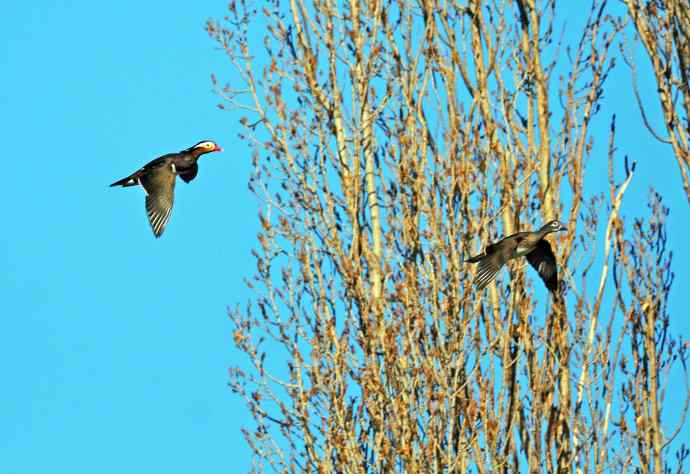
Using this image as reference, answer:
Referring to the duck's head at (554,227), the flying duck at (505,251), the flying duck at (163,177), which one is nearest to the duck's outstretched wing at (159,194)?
the flying duck at (163,177)

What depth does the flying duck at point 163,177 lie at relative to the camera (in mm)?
11422

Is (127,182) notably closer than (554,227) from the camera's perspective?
No

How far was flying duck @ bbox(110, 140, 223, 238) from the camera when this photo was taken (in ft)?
37.5

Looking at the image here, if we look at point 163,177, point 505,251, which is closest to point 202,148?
point 163,177

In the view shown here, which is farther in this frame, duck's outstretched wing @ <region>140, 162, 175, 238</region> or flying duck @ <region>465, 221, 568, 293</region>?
duck's outstretched wing @ <region>140, 162, 175, 238</region>

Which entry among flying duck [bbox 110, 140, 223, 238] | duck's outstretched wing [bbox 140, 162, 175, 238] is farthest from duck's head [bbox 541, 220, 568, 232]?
duck's outstretched wing [bbox 140, 162, 175, 238]

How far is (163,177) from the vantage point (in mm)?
11625

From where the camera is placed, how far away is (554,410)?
11.7 metres

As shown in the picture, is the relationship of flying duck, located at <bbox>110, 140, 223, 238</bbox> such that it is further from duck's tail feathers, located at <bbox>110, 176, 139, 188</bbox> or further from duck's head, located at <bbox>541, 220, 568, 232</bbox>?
duck's head, located at <bbox>541, 220, 568, 232</bbox>

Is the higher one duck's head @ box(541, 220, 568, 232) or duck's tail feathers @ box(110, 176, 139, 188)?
duck's tail feathers @ box(110, 176, 139, 188)

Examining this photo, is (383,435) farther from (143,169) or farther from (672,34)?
(672,34)

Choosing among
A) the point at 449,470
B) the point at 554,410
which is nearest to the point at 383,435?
the point at 449,470

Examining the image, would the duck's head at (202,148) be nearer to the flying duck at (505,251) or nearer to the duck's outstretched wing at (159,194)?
the duck's outstretched wing at (159,194)

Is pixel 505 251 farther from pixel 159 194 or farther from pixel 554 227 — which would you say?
pixel 159 194
